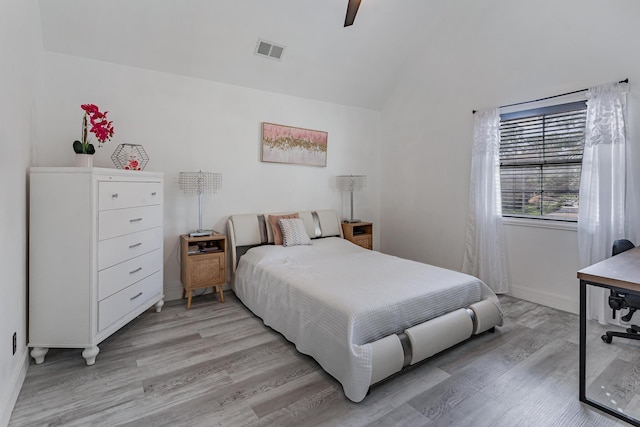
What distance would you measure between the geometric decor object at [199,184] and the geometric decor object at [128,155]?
387mm

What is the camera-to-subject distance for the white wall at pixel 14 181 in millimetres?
1677

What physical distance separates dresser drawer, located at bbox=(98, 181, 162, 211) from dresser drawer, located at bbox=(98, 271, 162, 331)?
0.68 m

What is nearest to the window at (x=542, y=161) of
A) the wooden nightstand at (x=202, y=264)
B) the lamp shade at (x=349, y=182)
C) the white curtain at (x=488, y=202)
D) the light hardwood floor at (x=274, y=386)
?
the white curtain at (x=488, y=202)

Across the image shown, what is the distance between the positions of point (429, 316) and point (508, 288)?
1.97m

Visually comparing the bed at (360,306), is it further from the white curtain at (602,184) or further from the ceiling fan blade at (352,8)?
the ceiling fan blade at (352,8)

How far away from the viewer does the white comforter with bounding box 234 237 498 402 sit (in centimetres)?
195

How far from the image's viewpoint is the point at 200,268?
3295 mm

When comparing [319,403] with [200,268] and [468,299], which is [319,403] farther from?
[200,268]

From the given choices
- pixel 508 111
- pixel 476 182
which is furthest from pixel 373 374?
pixel 508 111

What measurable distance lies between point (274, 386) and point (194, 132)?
2.82m

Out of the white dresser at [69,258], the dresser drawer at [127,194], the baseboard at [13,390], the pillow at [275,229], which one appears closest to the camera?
the baseboard at [13,390]

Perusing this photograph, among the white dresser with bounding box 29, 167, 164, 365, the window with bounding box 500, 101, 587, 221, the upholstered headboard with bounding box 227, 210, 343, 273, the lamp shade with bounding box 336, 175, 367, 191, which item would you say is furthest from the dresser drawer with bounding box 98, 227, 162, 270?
the window with bounding box 500, 101, 587, 221

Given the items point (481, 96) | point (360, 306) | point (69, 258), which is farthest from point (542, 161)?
point (69, 258)

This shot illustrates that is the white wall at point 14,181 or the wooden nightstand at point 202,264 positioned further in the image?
the wooden nightstand at point 202,264
